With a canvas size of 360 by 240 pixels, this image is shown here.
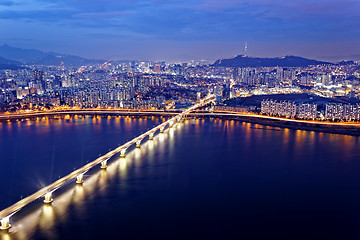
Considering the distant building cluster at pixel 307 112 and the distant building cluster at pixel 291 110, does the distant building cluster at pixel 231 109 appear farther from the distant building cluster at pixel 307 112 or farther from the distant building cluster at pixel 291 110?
the distant building cluster at pixel 307 112

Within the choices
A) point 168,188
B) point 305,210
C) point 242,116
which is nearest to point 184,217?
point 168,188

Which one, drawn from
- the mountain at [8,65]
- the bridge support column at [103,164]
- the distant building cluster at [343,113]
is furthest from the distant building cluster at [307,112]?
the mountain at [8,65]

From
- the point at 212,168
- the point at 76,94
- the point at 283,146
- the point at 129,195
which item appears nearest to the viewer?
the point at 129,195

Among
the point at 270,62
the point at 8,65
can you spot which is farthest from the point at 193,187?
the point at 270,62

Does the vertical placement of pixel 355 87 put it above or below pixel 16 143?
above

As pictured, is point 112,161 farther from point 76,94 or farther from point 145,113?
point 76,94

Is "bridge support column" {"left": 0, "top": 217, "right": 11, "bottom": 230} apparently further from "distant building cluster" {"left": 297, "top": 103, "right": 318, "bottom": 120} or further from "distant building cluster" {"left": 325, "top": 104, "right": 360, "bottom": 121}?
"distant building cluster" {"left": 325, "top": 104, "right": 360, "bottom": 121}
